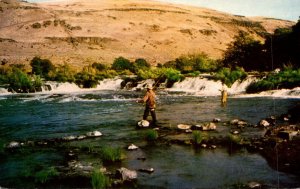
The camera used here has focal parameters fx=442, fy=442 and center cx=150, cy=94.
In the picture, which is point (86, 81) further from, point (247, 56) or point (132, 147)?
point (132, 147)

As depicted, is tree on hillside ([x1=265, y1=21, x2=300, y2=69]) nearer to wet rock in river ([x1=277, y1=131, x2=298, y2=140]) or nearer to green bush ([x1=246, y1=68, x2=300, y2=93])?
green bush ([x1=246, y1=68, x2=300, y2=93])

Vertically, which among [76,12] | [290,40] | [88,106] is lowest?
[88,106]

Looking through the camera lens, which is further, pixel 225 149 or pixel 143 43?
pixel 143 43

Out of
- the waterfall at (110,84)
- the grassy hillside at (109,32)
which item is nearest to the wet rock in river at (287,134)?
the waterfall at (110,84)

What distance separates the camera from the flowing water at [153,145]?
9391 mm

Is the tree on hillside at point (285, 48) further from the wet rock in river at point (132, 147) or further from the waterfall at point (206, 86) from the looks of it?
the wet rock in river at point (132, 147)

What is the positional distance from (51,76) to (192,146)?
37795 mm

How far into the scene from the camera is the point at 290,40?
4159cm

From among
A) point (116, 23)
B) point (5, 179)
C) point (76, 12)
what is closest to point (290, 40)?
point (5, 179)

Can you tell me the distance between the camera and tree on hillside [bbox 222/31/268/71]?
4675cm

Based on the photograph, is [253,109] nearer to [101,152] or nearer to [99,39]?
[101,152]

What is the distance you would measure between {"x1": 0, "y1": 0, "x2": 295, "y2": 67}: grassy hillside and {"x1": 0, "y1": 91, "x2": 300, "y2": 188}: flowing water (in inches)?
1912

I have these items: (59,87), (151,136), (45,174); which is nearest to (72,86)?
(59,87)

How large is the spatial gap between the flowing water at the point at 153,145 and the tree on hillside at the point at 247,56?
20.7 meters
